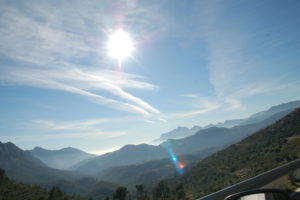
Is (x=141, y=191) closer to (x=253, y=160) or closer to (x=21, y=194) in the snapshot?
(x=253, y=160)

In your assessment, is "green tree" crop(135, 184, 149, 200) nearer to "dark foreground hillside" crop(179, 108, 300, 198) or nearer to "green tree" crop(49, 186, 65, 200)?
"dark foreground hillside" crop(179, 108, 300, 198)

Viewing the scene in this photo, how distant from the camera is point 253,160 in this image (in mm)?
57688

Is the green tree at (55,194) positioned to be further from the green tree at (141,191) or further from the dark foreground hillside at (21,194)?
the green tree at (141,191)

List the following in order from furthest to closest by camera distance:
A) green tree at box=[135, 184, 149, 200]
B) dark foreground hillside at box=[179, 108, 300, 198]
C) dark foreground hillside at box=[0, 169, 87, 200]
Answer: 1. dark foreground hillside at box=[0, 169, 87, 200]
2. green tree at box=[135, 184, 149, 200]
3. dark foreground hillside at box=[179, 108, 300, 198]

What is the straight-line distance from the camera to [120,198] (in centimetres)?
7931

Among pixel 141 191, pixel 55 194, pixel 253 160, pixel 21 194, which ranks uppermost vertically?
pixel 253 160

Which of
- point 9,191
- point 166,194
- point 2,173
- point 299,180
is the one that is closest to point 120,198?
point 166,194

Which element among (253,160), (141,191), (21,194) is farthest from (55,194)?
(253,160)

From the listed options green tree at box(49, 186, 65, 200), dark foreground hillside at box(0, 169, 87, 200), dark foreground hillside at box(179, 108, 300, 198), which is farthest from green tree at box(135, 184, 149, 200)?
green tree at box(49, 186, 65, 200)

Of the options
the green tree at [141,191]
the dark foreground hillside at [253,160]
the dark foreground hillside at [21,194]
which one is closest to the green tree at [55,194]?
the dark foreground hillside at [21,194]

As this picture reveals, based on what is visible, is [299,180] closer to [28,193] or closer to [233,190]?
[233,190]

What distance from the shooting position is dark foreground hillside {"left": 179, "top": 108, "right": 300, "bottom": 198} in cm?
2602

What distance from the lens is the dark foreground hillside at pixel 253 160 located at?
26.0m

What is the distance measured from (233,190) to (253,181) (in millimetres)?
1053
